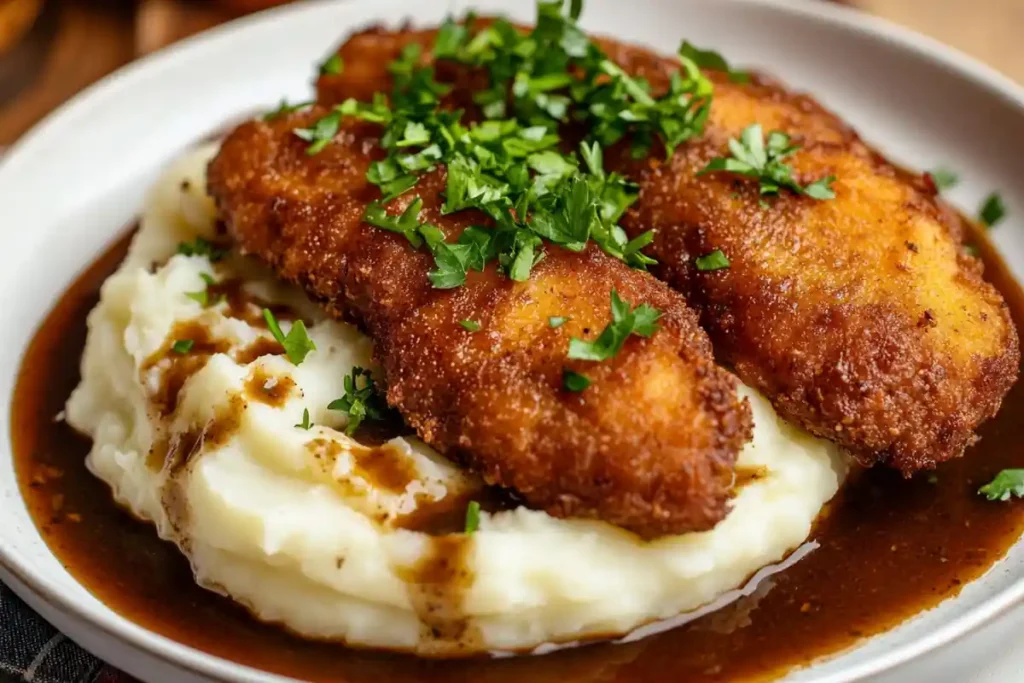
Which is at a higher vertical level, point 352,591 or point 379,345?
point 379,345

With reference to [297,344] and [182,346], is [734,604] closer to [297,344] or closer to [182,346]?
[297,344]

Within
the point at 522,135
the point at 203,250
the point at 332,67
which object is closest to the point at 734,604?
the point at 522,135

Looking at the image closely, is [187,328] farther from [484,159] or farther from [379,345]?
[484,159]

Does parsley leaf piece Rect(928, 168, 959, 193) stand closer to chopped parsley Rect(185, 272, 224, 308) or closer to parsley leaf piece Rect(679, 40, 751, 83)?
parsley leaf piece Rect(679, 40, 751, 83)

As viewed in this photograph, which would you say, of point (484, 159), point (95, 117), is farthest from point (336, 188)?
point (95, 117)

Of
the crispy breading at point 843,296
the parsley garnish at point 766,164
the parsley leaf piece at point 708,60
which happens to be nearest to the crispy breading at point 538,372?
the crispy breading at point 843,296

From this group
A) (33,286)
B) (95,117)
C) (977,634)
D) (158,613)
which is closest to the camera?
(977,634)

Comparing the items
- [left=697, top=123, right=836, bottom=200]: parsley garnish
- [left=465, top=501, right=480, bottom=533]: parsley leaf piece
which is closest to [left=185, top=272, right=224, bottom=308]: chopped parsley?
[left=465, top=501, right=480, bottom=533]: parsley leaf piece

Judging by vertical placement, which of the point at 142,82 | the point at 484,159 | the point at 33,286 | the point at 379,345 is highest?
the point at 484,159
